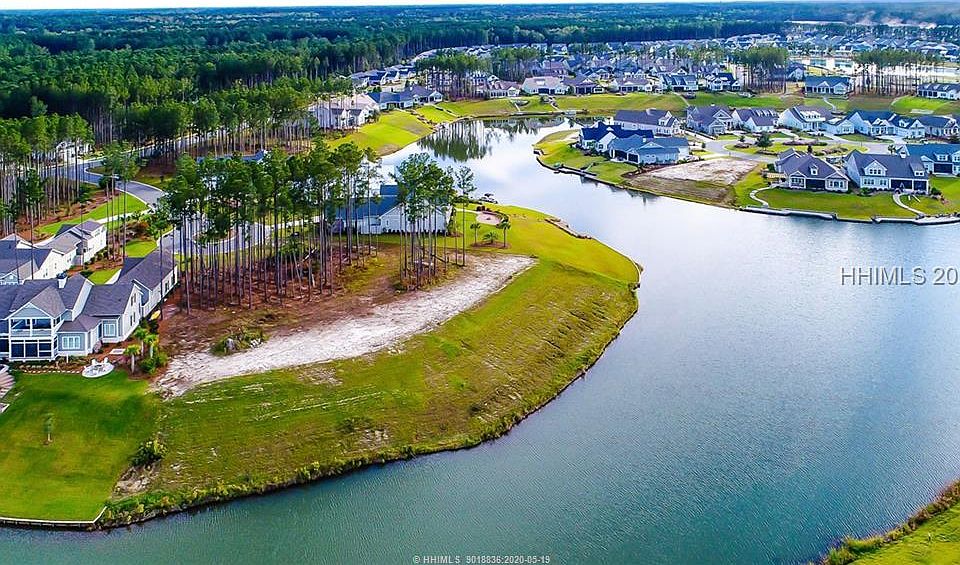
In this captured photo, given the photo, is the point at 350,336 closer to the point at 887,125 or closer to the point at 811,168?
the point at 811,168

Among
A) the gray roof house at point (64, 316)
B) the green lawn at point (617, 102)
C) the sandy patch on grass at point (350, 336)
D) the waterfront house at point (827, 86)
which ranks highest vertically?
the waterfront house at point (827, 86)

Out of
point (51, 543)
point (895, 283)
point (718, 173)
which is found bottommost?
point (51, 543)

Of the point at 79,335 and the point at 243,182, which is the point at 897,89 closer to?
the point at 243,182

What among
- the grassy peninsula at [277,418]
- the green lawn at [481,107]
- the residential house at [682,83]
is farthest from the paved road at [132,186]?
the residential house at [682,83]

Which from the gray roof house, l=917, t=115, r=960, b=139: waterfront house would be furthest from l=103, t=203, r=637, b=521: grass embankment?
l=917, t=115, r=960, b=139: waterfront house

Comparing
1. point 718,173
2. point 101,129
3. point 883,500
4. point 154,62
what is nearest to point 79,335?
point 883,500

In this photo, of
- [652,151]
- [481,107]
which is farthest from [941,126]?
[481,107]

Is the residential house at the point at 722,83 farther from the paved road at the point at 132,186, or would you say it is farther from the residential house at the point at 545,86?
the paved road at the point at 132,186
